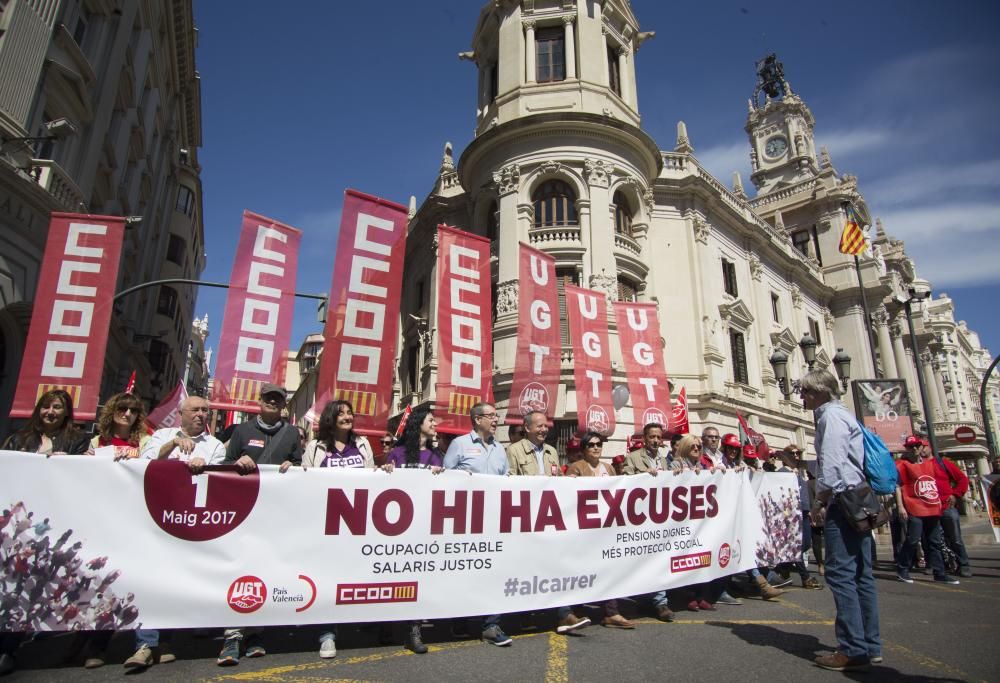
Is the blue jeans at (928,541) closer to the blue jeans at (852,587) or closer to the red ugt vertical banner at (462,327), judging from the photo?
the blue jeans at (852,587)

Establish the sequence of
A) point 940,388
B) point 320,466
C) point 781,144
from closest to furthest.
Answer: point 320,466 < point 781,144 < point 940,388

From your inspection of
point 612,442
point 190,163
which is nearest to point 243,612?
point 612,442

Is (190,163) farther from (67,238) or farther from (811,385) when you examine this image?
(811,385)

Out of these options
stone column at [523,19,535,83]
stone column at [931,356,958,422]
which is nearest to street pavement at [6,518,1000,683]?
stone column at [523,19,535,83]

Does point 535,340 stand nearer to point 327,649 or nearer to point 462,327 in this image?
point 462,327

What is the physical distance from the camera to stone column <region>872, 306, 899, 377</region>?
119ft

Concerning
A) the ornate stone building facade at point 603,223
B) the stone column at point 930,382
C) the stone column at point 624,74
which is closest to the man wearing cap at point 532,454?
the ornate stone building facade at point 603,223

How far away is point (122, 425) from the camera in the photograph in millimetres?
4645

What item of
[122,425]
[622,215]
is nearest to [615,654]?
[122,425]

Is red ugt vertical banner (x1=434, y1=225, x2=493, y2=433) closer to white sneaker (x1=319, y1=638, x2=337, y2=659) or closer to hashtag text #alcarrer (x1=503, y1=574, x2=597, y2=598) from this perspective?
hashtag text #alcarrer (x1=503, y1=574, x2=597, y2=598)

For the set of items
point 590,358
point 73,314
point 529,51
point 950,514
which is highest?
point 529,51

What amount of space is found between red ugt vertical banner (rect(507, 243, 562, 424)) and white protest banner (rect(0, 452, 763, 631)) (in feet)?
12.4

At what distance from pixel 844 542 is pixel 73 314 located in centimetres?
→ 944

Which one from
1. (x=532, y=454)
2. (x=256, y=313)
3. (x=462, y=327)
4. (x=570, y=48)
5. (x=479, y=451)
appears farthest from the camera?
(x=570, y=48)
